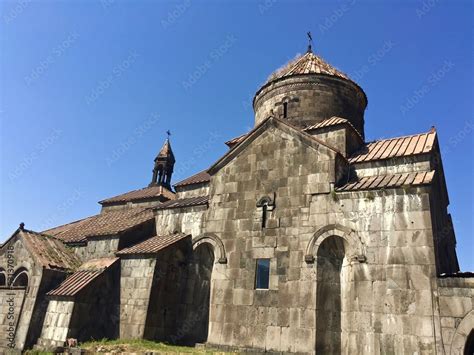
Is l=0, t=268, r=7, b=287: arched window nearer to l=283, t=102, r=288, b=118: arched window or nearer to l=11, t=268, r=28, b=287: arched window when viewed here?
l=11, t=268, r=28, b=287: arched window

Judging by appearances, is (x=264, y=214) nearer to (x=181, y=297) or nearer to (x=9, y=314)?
(x=181, y=297)

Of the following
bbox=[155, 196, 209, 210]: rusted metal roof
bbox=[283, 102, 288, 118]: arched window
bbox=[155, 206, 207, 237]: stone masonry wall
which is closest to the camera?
bbox=[155, 206, 207, 237]: stone masonry wall

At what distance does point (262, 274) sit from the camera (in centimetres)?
1098

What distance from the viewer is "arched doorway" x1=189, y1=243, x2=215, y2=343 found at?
1193cm

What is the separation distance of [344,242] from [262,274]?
8.20 feet

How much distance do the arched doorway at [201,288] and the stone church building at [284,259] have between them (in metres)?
0.04

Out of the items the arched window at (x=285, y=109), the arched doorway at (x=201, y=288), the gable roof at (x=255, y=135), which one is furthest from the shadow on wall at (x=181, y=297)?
the arched window at (x=285, y=109)

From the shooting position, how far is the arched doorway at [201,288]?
11930mm

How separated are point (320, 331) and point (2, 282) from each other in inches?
458

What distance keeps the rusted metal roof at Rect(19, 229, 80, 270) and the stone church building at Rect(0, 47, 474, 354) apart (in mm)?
70

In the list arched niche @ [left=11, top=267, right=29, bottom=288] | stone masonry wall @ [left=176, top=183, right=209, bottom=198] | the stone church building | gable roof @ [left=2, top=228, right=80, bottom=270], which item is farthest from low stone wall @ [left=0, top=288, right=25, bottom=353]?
stone masonry wall @ [left=176, top=183, right=209, bottom=198]

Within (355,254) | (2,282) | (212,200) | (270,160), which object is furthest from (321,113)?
(2,282)

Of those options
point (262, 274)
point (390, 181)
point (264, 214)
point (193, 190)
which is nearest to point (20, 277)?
point (193, 190)

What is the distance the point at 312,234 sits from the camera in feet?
34.6
